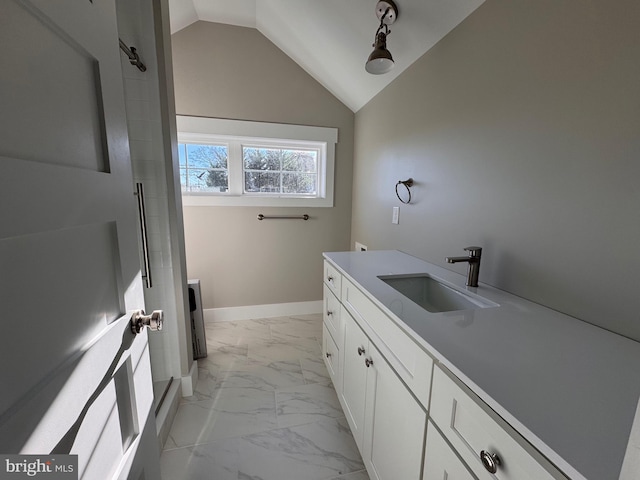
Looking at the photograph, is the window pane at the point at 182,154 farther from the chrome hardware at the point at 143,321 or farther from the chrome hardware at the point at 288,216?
the chrome hardware at the point at 143,321

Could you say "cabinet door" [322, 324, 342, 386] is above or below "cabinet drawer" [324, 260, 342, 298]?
below

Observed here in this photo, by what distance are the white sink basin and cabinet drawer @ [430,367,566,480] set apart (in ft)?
1.96

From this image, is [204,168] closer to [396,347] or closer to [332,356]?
[332,356]

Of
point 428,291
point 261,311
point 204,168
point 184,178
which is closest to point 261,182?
point 204,168

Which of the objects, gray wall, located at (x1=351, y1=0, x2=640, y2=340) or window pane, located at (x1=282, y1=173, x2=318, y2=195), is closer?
gray wall, located at (x1=351, y1=0, x2=640, y2=340)

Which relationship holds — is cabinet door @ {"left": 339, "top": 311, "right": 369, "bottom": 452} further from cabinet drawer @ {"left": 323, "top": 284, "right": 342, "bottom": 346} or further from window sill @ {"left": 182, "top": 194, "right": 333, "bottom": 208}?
window sill @ {"left": 182, "top": 194, "right": 333, "bottom": 208}

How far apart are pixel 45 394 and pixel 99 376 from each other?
0.49 feet

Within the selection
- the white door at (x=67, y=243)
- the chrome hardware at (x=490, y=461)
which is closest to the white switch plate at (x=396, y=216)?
the chrome hardware at (x=490, y=461)

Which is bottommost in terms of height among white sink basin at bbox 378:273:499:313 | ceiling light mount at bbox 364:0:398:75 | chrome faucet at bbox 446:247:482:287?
white sink basin at bbox 378:273:499:313

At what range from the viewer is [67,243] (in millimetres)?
485

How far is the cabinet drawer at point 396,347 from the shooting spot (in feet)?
2.45

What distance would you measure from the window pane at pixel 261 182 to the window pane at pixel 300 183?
83 millimetres

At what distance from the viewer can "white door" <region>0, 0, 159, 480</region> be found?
374 mm

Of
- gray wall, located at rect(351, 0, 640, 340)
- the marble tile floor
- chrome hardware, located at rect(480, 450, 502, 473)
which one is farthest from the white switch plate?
chrome hardware, located at rect(480, 450, 502, 473)
